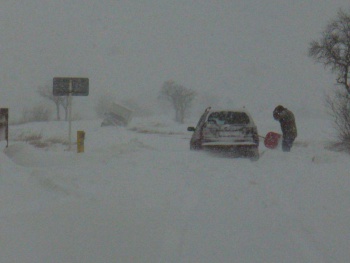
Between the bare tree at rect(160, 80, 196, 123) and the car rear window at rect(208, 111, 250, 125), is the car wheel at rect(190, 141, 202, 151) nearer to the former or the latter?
the car rear window at rect(208, 111, 250, 125)

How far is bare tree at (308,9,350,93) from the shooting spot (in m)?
21.3

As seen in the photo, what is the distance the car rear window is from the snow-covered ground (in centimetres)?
316

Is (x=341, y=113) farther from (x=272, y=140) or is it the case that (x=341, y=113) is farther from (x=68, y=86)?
(x=68, y=86)

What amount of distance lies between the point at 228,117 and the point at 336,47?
553 inches

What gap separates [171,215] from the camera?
14.6 ft

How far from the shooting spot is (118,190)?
557cm

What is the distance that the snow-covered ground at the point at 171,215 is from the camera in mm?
3254

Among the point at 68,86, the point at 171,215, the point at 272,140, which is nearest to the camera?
the point at 171,215

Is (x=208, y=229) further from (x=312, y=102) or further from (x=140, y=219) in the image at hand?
(x=312, y=102)

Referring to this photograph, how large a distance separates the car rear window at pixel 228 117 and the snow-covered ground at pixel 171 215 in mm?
3157

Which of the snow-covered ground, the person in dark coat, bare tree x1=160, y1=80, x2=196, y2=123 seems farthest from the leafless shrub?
bare tree x1=160, y1=80, x2=196, y2=123

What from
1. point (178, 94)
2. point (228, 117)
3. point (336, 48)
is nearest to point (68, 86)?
point (228, 117)

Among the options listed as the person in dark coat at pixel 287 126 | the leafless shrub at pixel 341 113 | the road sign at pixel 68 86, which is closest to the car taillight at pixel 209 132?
the person in dark coat at pixel 287 126

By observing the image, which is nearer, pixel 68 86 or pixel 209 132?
pixel 209 132
